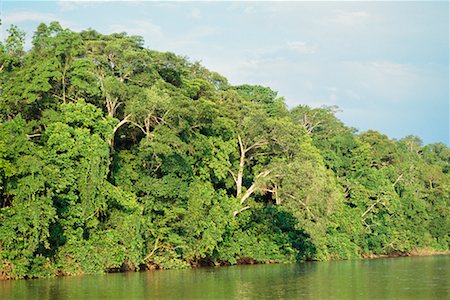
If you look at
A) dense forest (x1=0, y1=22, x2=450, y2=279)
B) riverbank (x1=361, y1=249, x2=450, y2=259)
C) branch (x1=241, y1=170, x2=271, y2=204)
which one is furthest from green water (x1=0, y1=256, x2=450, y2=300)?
riverbank (x1=361, y1=249, x2=450, y2=259)

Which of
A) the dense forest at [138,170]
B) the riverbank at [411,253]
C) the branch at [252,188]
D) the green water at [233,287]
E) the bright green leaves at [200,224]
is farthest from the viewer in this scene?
the riverbank at [411,253]

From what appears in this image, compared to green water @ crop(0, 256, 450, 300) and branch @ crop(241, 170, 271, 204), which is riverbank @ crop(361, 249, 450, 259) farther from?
green water @ crop(0, 256, 450, 300)

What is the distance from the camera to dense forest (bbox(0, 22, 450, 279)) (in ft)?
94.3

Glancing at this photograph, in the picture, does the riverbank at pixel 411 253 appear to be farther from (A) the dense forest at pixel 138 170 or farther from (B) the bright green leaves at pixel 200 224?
(B) the bright green leaves at pixel 200 224

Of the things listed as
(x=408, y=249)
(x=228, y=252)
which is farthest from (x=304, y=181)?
(x=408, y=249)

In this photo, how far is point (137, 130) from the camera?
3747 cm

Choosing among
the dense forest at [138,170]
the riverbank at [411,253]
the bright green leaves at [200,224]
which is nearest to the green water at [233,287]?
the dense forest at [138,170]

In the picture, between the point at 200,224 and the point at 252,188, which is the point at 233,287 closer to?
the point at 200,224

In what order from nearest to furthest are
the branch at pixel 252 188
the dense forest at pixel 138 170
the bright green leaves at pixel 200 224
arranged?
1. the dense forest at pixel 138 170
2. the bright green leaves at pixel 200 224
3. the branch at pixel 252 188

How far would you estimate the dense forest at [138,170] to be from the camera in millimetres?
28734

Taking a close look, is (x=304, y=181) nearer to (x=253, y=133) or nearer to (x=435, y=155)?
(x=253, y=133)

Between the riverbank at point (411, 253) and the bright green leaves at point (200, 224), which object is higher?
the bright green leaves at point (200, 224)

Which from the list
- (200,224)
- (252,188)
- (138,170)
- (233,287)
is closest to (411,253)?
(252,188)

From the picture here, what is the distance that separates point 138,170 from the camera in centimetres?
3647
